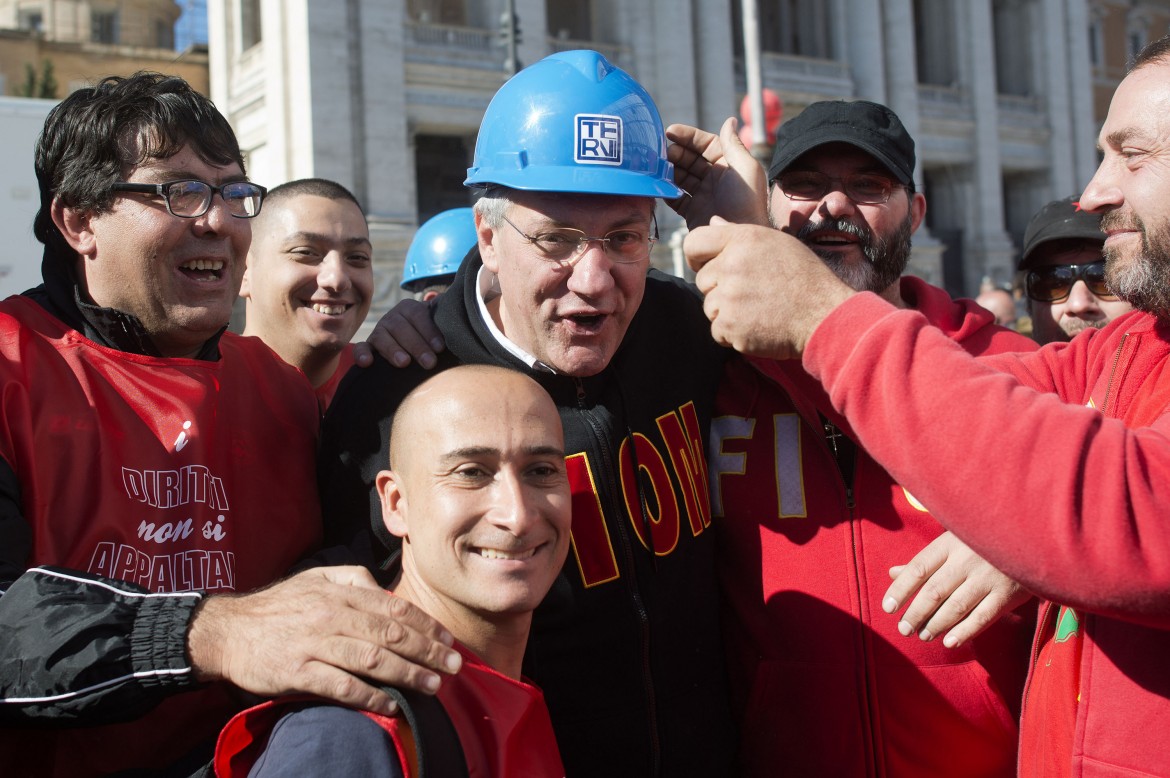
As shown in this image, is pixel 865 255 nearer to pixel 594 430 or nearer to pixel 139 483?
pixel 594 430

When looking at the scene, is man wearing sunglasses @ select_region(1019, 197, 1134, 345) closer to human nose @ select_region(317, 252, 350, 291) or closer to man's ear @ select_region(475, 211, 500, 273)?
man's ear @ select_region(475, 211, 500, 273)

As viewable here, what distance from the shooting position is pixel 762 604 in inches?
117

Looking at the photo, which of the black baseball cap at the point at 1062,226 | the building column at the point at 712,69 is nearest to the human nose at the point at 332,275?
the black baseball cap at the point at 1062,226

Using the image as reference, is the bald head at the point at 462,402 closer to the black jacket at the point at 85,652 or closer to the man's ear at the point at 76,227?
the black jacket at the point at 85,652

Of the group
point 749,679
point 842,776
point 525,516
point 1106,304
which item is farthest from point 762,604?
point 1106,304

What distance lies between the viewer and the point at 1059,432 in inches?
65.5

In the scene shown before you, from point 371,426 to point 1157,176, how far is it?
6.37 ft

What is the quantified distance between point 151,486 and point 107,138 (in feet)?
2.93

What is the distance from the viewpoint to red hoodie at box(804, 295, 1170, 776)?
1.65 metres

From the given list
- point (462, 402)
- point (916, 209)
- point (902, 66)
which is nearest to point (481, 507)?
point (462, 402)

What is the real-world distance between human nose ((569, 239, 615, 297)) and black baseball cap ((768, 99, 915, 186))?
2.80ft

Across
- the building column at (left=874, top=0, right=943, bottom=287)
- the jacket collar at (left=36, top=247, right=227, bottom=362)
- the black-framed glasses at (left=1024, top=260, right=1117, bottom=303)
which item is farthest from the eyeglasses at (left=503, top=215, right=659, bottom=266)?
the building column at (left=874, top=0, right=943, bottom=287)

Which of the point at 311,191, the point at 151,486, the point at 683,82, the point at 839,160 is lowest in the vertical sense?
the point at 151,486

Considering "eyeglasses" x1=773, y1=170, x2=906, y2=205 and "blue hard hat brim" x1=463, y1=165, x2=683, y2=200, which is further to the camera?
"eyeglasses" x1=773, y1=170, x2=906, y2=205
